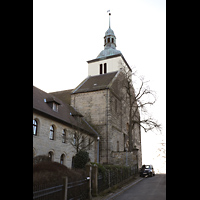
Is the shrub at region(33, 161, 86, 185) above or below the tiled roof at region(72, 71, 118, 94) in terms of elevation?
below

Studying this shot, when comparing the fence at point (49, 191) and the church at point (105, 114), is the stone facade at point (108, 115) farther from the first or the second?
the fence at point (49, 191)

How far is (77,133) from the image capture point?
20297mm

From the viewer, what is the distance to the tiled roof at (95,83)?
30127 mm

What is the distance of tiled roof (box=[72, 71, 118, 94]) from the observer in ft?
98.8

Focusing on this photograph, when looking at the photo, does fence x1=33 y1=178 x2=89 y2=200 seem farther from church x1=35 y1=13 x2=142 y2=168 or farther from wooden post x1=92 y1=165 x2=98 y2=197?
church x1=35 y1=13 x2=142 y2=168

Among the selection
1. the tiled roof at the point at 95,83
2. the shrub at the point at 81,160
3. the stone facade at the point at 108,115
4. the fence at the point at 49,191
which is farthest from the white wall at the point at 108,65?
the fence at the point at 49,191

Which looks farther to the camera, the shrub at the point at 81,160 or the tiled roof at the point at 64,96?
the tiled roof at the point at 64,96

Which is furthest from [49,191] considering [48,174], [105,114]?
[105,114]

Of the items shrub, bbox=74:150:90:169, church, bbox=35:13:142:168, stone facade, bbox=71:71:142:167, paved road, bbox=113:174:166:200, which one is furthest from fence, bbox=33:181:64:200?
stone facade, bbox=71:71:142:167

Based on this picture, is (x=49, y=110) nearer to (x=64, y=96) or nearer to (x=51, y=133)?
(x=51, y=133)
